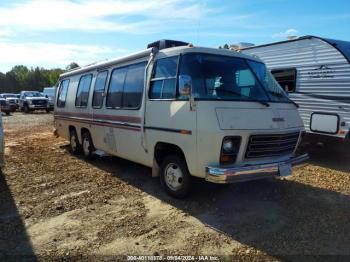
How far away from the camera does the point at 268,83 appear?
20.8 feet

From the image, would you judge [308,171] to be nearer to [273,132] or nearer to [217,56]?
[273,132]

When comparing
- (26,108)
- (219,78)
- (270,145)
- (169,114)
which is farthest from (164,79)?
(26,108)

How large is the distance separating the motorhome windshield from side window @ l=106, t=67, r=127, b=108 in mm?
2069

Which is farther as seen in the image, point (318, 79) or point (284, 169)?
point (318, 79)

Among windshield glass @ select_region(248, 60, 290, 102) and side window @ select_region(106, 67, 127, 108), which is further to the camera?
side window @ select_region(106, 67, 127, 108)

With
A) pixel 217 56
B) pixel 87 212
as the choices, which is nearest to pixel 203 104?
pixel 217 56

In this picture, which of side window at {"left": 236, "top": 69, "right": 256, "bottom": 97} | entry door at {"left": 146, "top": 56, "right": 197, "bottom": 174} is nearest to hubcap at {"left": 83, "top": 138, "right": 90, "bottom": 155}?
entry door at {"left": 146, "top": 56, "right": 197, "bottom": 174}

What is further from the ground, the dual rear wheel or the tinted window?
the tinted window

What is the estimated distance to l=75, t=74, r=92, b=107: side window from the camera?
29.4 feet

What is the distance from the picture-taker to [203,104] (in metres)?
5.22

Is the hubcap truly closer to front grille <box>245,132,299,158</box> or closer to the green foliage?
front grille <box>245,132,299,158</box>

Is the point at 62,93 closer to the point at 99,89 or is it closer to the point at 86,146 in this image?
the point at 86,146

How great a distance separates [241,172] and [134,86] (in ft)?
9.30

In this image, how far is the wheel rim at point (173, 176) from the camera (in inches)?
231
